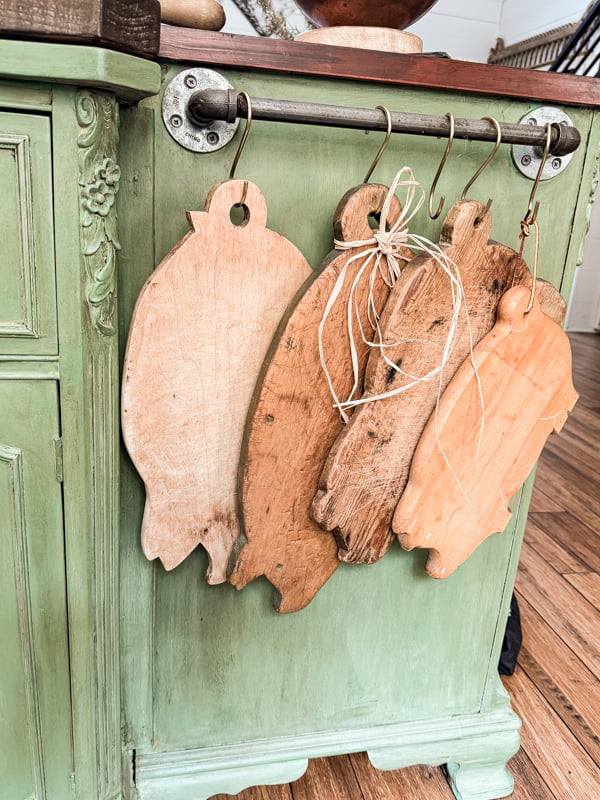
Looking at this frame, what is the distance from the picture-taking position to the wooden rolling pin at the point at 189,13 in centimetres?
77

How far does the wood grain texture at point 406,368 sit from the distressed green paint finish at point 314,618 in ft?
0.30

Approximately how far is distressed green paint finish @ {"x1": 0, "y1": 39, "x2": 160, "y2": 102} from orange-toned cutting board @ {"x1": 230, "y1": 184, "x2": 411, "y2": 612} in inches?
11.4

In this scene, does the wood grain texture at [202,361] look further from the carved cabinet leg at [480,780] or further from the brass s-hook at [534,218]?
the carved cabinet leg at [480,780]

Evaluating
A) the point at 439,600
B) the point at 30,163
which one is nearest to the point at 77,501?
the point at 30,163

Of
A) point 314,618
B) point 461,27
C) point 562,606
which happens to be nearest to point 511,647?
point 562,606

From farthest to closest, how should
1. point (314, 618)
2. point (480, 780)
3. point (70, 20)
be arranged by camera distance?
1. point (480, 780)
2. point (314, 618)
3. point (70, 20)

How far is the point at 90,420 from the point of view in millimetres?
732

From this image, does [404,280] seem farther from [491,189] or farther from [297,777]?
[297,777]

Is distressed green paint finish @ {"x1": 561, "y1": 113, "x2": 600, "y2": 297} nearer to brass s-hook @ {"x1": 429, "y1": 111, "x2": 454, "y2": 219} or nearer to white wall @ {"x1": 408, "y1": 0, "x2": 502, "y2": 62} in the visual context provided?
brass s-hook @ {"x1": 429, "y1": 111, "x2": 454, "y2": 219}

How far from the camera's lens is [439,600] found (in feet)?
3.53

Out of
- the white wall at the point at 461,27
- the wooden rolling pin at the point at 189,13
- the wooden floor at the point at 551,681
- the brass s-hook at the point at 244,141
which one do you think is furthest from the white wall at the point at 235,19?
the brass s-hook at the point at 244,141

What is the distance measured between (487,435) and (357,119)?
45 cm

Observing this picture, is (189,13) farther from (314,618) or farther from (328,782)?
(328,782)

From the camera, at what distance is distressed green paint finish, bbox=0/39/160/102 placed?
0.59 meters
